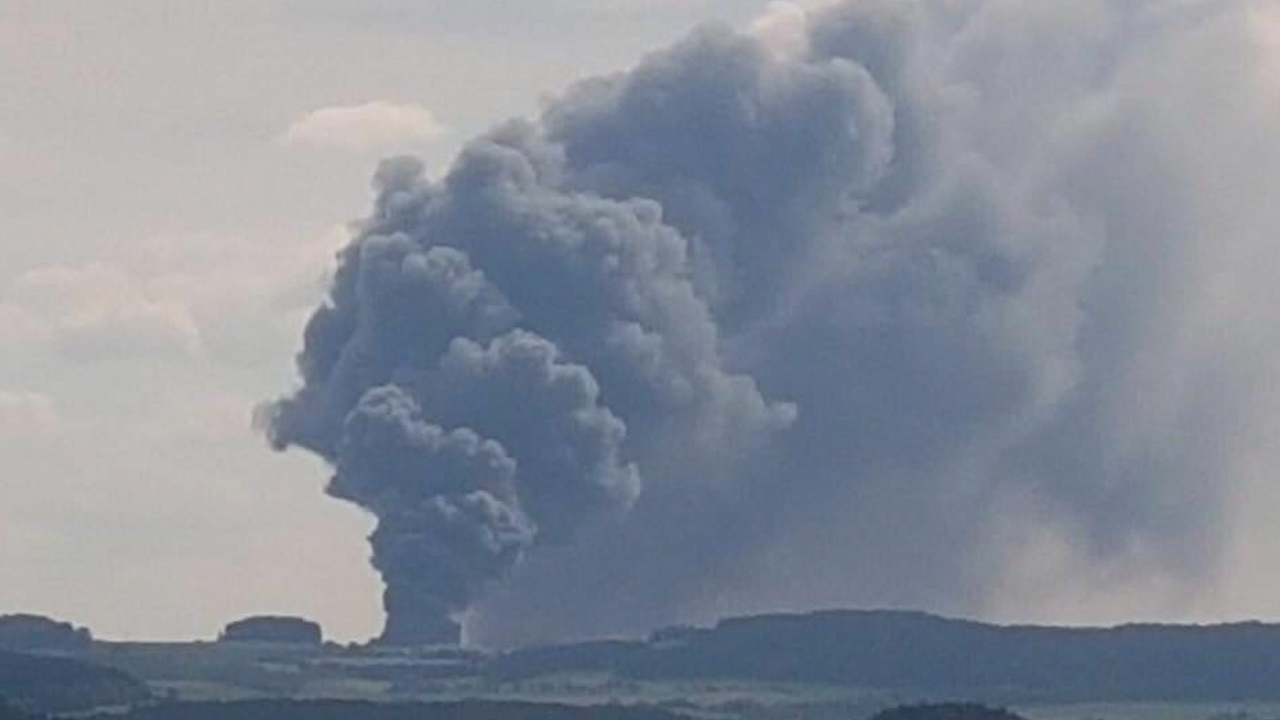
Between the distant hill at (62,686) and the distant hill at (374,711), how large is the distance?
3.92m

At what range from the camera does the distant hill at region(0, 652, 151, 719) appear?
588 feet

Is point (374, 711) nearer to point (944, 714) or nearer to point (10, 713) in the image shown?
point (10, 713)

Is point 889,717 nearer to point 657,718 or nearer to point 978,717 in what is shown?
point 978,717

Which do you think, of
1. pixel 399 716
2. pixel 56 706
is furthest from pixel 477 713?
pixel 56 706

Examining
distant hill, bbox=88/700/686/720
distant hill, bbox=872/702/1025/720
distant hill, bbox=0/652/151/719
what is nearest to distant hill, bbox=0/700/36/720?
distant hill, bbox=88/700/686/720

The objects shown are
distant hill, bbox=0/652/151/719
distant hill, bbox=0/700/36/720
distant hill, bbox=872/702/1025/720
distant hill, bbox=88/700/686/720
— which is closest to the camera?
distant hill, bbox=872/702/1025/720

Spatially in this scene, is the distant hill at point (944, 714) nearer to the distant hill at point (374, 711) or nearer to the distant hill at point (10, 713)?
the distant hill at point (10, 713)

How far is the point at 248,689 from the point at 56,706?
21633mm

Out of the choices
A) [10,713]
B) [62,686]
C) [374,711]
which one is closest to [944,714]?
[10,713]

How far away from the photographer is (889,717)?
458 ft

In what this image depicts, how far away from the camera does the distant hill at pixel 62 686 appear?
17925cm

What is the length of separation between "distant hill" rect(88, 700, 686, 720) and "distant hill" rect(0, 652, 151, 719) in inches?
154

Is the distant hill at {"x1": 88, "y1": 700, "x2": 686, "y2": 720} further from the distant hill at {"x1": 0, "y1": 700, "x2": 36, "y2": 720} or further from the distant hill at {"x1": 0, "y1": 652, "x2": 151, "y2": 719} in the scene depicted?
the distant hill at {"x1": 0, "y1": 700, "x2": 36, "y2": 720}

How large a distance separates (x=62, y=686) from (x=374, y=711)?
17.7 m
